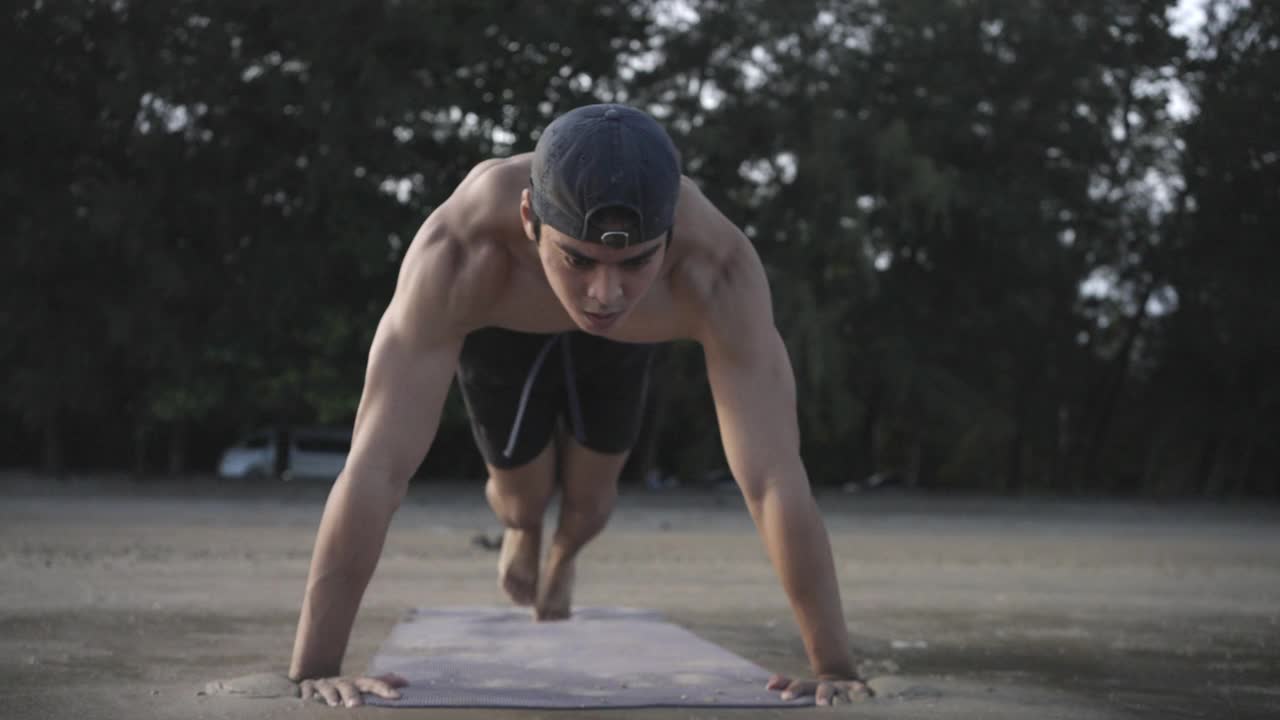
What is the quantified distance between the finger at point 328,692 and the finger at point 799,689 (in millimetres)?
1187

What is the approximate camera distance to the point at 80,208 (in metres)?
18.0

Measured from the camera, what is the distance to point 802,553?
404cm

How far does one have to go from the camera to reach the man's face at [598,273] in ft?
11.4

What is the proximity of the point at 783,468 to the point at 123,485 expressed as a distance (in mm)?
16147

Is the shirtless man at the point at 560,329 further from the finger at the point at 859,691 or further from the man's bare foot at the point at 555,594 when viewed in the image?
the man's bare foot at the point at 555,594

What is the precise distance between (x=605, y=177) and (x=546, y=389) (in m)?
1.94

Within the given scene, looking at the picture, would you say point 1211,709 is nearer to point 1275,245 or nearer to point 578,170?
point 578,170

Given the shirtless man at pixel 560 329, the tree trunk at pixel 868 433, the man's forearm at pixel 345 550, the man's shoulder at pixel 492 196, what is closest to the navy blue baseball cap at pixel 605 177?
the shirtless man at pixel 560 329

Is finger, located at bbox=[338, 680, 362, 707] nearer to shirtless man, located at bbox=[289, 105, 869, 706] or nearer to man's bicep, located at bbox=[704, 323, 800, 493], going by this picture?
shirtless man, located at bbox=[289, 105, 869, 706]

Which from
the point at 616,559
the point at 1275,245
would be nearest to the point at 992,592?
the point at 616,559

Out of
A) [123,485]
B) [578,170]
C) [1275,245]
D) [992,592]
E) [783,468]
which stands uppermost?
[1275,245]

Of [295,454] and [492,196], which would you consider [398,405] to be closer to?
[492,196]

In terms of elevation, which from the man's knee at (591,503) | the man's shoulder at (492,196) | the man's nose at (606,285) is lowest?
the man's knee at (591,503)

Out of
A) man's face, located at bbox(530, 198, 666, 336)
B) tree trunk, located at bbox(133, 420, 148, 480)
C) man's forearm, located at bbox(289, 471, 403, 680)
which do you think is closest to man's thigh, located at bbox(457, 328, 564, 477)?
man's forearm, located at bbox(289, 471, 403, 680)
